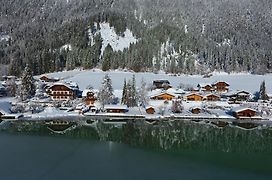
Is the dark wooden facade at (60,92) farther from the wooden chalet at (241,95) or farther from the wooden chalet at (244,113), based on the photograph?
the wooden chalet at (241,95)

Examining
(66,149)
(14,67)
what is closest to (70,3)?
(14,67)

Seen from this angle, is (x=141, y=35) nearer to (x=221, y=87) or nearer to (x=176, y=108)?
(x=221, y=87)

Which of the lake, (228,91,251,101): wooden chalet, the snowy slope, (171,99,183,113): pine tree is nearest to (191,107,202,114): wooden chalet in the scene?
(171,99,183,113): pine tree

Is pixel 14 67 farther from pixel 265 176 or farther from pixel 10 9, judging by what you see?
pixel 265 176

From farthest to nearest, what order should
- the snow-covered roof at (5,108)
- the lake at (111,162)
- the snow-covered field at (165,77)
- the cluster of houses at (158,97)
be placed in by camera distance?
1. the snow-covered field at (165,77)
2. the cluster of houses at (158,97)
3. the snow-covered roof at (5,108)
4. the lake at (111,162)

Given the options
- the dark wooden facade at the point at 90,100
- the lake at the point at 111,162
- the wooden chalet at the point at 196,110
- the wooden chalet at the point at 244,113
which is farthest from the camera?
the dark wooden facade at the point at 90,100

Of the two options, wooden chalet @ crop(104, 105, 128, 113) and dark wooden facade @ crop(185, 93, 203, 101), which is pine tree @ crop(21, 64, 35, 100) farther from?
dark wooden facade @ crop(185, 93, 203, 101)

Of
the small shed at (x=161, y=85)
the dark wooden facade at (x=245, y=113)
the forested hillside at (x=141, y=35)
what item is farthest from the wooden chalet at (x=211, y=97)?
the forested hillside at (x=141, y=35)
